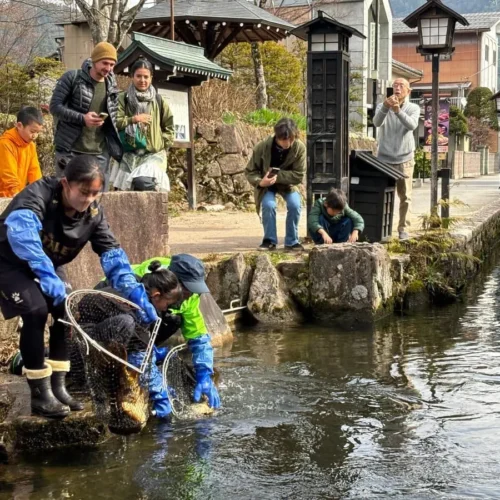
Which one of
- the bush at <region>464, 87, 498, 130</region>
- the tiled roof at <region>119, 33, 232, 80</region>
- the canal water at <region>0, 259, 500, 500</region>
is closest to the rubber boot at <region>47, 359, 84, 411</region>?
the canal water at <region>0, 259, 500, 500</region>

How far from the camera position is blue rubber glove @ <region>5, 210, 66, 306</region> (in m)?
4.05

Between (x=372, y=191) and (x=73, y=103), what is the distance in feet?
12.4

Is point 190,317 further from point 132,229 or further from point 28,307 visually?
point 132,229

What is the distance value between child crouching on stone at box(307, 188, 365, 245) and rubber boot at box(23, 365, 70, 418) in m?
4.30

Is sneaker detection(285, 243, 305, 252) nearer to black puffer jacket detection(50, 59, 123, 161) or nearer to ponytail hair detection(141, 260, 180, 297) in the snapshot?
black puffer jacket detection(50, 59, 123, 161)

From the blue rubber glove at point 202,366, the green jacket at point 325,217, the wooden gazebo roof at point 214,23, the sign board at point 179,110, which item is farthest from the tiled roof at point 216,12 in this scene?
the blue rubber glove at point 202,366

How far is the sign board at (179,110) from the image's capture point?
1274 cm

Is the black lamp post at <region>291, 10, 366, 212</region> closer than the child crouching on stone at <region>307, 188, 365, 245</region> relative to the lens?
No

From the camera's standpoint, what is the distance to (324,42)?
9.53 metres

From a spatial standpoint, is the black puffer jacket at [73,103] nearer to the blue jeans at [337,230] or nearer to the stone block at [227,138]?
the blue jeans at [337,230]

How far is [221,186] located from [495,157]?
35.7m

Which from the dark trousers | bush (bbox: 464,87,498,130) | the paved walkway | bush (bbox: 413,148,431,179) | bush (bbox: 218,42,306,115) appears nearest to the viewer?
the dark trousers

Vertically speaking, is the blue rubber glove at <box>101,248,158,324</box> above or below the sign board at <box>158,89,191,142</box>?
below

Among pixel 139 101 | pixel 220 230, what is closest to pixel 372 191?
pixel 220 230
